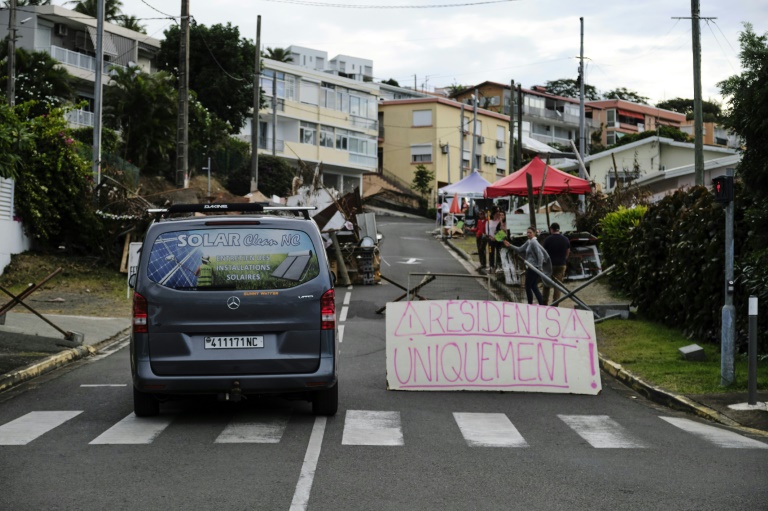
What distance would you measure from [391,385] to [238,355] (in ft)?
11.8

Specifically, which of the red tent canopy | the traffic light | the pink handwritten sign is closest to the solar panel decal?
the pink handwritten sign

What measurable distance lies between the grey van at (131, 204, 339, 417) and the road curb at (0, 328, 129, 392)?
3.89m

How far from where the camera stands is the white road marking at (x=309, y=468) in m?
6.61

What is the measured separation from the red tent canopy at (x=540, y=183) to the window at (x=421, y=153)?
58.4 meters

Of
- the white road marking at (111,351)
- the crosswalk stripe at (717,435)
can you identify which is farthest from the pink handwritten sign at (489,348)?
the white road marking at (111,351)

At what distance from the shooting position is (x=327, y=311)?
383 inches

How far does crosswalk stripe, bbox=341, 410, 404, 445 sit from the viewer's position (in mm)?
9008

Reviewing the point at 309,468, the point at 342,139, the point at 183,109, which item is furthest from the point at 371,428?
the point at 342,139

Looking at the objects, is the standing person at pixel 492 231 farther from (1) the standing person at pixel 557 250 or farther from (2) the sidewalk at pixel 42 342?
(2) the sidewalk at pixel 42 342

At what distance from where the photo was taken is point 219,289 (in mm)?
9562

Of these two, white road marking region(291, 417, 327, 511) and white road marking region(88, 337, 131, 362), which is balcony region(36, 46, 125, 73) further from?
white road marking region(291, 417, 327, 511)

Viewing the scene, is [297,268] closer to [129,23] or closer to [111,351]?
[111,351]

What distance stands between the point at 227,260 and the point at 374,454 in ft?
8.05

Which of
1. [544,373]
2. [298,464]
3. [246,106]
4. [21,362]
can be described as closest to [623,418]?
[544,373]
